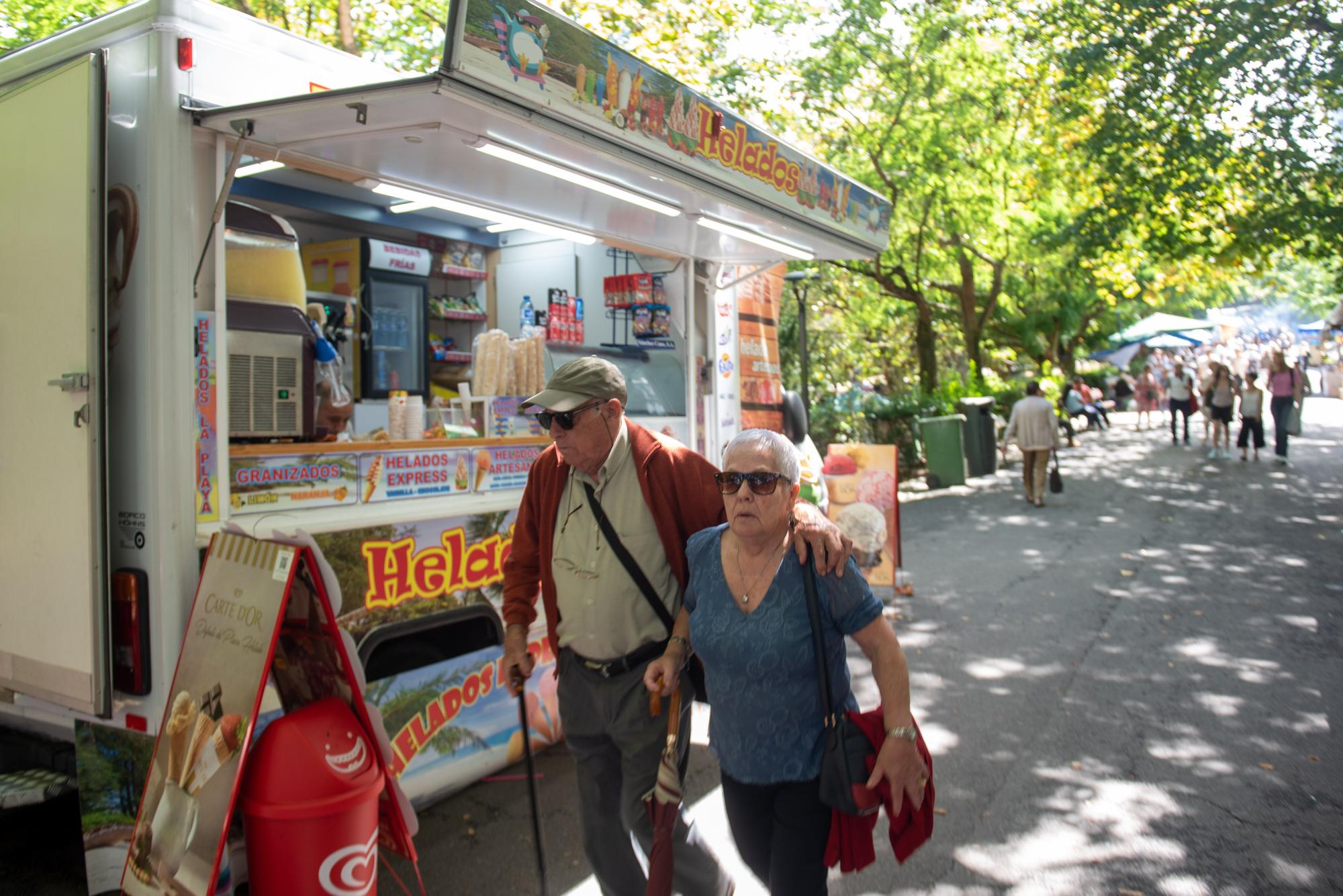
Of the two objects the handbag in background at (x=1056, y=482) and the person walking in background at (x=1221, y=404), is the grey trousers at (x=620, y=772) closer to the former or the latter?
the handbag in background at (x=1056, y=482)

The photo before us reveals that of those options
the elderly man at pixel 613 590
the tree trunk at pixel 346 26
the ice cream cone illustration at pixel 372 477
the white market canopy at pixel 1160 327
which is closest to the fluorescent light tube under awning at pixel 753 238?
the ice cream cone illustration at pixel 372 477

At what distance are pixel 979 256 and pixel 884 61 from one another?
221 inches

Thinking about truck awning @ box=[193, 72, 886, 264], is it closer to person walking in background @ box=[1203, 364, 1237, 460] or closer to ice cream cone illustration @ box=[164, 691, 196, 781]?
ice cream cone illustration @ box=[164, 691, 196, 781]

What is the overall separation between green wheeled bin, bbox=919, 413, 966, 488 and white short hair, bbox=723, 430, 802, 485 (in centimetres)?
1381

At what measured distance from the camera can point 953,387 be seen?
18.5 meters

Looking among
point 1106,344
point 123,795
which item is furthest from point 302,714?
point 1106,344

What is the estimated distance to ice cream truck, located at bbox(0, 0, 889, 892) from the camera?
10.9 feet

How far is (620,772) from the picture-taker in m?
3.25

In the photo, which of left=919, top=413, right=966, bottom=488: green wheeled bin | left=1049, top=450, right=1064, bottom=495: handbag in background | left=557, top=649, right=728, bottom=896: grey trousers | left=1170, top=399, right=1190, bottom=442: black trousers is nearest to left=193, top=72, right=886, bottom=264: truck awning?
left=557, top=649, right=728, bottom=896: grey trousers

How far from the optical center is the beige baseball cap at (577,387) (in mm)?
3090

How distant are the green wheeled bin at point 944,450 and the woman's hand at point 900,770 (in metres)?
14.1

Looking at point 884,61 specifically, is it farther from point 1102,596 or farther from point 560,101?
point 560,101

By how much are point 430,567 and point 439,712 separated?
2.10 ft

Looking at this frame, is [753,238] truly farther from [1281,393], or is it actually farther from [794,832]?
[1281,393]
